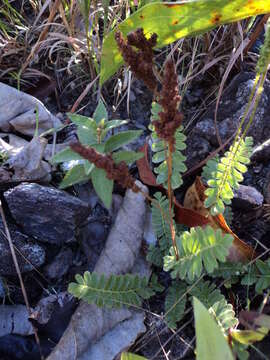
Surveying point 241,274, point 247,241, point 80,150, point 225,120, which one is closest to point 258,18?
point 225,120

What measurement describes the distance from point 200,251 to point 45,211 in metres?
0.62

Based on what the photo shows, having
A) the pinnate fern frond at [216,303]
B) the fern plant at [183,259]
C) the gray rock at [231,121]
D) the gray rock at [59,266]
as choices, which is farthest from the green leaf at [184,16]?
the pinnate fern frond at [216,303]

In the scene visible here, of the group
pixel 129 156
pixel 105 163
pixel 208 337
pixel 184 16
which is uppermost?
pixel 184 16

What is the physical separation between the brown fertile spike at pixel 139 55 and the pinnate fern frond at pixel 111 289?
64cm

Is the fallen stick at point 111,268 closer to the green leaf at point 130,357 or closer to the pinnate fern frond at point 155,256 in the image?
the pinnate fern frond at point 155,256

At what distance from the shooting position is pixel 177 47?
215cm

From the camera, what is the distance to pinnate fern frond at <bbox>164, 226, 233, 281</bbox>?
1.38 meters

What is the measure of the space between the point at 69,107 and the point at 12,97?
0.85 ft

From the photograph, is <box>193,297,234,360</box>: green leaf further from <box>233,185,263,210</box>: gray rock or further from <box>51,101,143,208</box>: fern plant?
<box>233,185,263,210</box>: gray rock

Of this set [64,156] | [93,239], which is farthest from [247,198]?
[64,156]

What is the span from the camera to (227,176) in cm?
159

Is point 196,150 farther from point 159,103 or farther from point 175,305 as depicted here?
point 159,103

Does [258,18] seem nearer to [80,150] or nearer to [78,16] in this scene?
[78,16]

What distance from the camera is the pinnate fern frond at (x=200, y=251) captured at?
138cm
